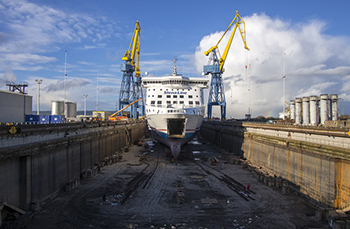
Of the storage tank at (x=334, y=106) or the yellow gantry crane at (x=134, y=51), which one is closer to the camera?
the storage tank at (x=334, y=106)

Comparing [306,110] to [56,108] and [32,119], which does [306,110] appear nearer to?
Result: [32,119]

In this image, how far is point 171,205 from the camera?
14781 millimetres

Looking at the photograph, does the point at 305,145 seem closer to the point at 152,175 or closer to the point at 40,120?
the point at 152,175

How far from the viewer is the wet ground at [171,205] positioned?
12.1m

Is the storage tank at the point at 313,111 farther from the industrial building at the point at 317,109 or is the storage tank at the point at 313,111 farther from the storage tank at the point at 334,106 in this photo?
the storage tank at the point at 334,106

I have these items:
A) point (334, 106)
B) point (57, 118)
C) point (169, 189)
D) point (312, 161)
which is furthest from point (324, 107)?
point (57, 118)

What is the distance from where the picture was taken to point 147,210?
1394 cm

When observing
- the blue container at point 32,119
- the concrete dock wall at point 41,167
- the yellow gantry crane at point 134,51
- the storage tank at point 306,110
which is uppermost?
the yellow gantry crane at point 134,51

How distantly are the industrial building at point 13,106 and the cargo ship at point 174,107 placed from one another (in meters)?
16.8

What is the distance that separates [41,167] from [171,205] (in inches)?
354

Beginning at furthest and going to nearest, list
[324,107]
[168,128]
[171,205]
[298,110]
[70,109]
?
[70,109] < [298,110] < [168,128] < [324,107] < [171,205]

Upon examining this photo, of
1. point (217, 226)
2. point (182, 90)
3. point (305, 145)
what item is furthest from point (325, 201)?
point (182, 90)

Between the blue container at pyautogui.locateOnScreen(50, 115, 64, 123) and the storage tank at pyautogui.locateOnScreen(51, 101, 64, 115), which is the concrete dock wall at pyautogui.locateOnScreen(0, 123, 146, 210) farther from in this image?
the storage tank at pyautogui.locateOnScreen(51, 101, 64, 115)

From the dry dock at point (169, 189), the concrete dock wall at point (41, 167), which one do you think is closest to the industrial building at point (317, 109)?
the dry dock at point (169, 189)
